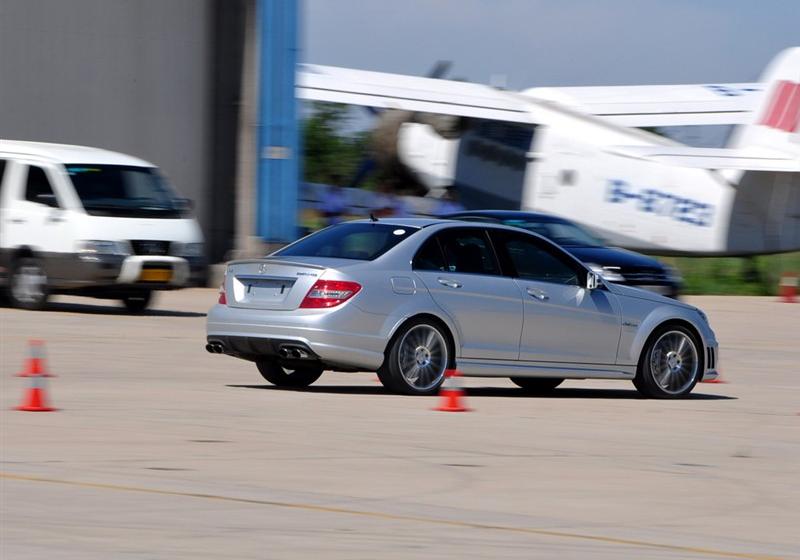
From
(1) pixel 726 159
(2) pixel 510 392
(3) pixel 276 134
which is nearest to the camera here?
(2) pixel 510 392

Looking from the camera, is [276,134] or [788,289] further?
[276,134]

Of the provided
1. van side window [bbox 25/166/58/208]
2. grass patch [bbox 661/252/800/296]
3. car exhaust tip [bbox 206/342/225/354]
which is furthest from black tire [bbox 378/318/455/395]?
grass patch [bbox 661/252/800/296]

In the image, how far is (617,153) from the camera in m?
30.8

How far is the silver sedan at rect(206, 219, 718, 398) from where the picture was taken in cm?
1163

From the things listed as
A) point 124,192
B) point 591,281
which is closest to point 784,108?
point 124,192

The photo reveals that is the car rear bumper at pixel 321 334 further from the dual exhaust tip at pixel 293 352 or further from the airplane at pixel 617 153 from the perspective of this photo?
the airplane at pixel 617 153

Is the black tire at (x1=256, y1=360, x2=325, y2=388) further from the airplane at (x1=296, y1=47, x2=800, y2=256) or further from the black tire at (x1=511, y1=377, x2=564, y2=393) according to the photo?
the airplane at (x1=296, y1=47, x2=800, y2=256)

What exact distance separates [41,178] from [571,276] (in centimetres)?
1005

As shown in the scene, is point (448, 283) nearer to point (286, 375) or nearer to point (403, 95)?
point (286, 375)

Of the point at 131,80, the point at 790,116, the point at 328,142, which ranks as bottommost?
the point at 328,142

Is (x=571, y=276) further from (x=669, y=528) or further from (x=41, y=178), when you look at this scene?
(x=41, y=178)

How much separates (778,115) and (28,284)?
53.3 ft

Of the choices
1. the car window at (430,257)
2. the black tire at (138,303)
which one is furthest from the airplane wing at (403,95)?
the car window at (430,257)

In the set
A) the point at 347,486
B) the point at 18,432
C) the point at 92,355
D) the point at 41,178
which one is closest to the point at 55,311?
the point at 41,178
